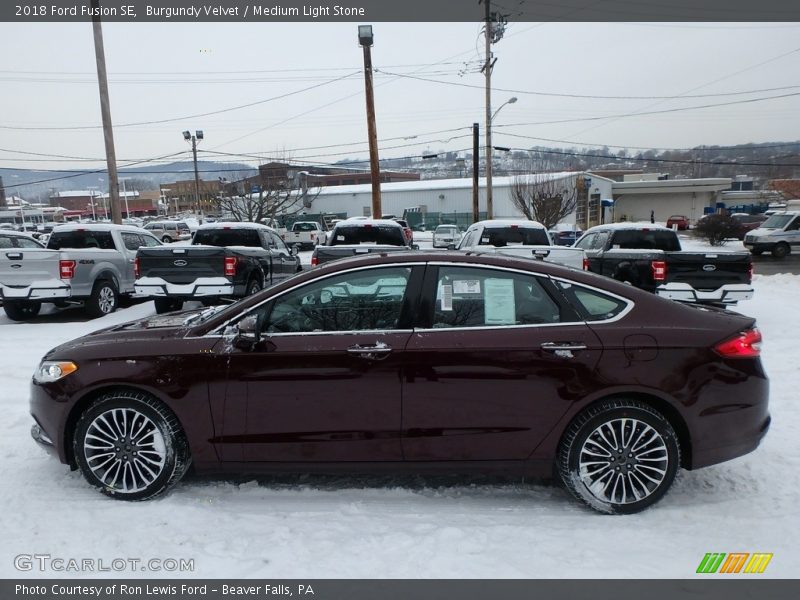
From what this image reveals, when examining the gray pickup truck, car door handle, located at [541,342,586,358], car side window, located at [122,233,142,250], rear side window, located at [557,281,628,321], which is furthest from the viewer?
car side window, located at [122,233,142,250]

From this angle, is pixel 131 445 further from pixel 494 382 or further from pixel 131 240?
pixel 131 240

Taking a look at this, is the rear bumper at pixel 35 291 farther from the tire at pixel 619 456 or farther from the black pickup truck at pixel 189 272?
the tire at pixel 619 456

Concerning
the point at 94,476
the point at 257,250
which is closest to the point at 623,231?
the point at 257,250

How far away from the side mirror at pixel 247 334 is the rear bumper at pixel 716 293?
276 inches

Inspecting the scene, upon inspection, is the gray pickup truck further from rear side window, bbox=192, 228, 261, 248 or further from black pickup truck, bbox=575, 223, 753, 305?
black pickup truck, bbox=575, 223, 753, 305

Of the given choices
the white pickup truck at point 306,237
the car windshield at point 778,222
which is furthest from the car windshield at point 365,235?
the car windshield at point 778,222

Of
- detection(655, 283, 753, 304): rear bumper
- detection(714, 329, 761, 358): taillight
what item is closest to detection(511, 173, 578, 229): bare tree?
detection(655, 283, 753, 304): rear bumper

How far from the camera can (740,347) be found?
343cm

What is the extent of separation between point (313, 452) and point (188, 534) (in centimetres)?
86

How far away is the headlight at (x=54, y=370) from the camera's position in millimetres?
3642

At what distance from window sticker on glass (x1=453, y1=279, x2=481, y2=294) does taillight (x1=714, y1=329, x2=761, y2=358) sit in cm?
150

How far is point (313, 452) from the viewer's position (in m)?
3.53

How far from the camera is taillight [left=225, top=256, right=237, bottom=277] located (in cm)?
930

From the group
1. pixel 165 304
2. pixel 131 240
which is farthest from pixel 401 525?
pixel 131 240
